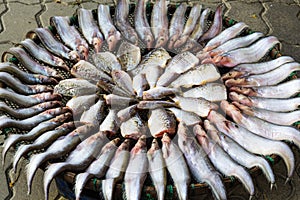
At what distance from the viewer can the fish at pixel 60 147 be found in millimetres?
2617

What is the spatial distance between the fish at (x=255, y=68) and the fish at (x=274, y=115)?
37 cm

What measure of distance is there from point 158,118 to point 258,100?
31.4 inches

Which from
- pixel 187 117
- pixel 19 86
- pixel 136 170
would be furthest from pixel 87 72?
pixel 136 170

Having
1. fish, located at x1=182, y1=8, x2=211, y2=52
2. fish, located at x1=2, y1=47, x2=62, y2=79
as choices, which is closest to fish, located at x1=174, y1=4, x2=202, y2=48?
fish, located at x1=182, y1=8, x2=211, y2=52

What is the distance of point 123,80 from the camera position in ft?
10.8

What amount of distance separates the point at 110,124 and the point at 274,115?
1.20m

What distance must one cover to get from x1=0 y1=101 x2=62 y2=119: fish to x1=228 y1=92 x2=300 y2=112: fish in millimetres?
1393

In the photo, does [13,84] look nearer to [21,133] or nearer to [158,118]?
[21,133]

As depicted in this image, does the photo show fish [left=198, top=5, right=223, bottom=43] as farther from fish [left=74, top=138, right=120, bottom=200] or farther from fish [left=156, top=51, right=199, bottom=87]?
fish [left=74, top=138, right=120, bottom=200]

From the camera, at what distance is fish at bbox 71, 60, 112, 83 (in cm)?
336

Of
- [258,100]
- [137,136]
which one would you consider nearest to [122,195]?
[137,136]

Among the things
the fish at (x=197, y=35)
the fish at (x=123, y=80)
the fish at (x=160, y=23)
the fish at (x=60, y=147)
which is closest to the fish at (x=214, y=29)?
the fish at (x=197, y=35)

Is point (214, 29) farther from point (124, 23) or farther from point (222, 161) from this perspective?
point (222, 161)

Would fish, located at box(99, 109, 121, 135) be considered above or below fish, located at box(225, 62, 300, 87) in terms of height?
below
